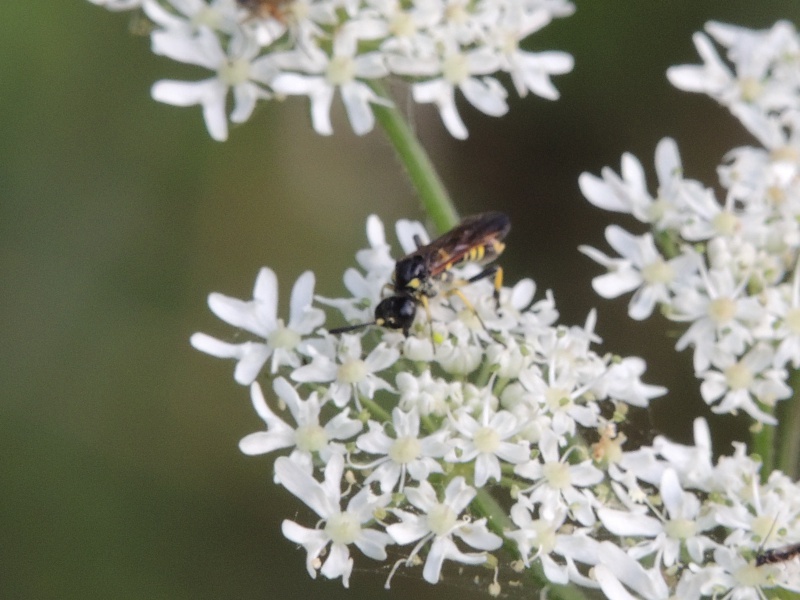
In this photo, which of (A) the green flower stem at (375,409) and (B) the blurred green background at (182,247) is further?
(B) the blurred green background at (182,247)

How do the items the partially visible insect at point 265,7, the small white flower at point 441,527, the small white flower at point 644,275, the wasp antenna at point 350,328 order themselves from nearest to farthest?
1. the small white flower at point 441,527
2. the wasp antenna at point 350,328
3. the partially visible insect at point 265,7
4. the small white flower at point 644,275

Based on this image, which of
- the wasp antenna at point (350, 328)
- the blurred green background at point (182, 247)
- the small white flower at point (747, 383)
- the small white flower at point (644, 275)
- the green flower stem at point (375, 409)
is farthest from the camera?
the blurred green background at point (182, 247)

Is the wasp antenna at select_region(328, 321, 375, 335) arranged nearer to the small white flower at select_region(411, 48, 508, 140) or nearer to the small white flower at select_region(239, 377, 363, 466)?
the small white flower at select_region(239, 377, 363, 466)

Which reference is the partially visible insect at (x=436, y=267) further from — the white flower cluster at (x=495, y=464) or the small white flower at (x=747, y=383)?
the small white flower at (x=747, y=383)

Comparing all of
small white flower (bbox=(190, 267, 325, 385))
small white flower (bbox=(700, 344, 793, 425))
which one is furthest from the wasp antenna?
small white flower (bbox=(700, 344, 793, 425))

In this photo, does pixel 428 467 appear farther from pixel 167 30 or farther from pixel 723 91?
pixel 723 91

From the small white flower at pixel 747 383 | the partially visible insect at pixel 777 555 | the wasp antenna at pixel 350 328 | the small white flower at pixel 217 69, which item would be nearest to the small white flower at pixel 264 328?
the wasp antenna at pixel 350 328
